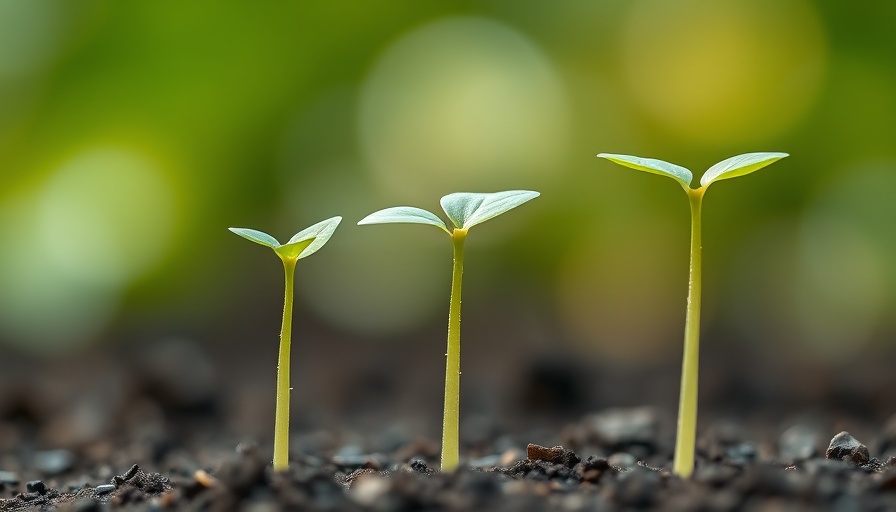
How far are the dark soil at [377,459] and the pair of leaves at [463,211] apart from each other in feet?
1.15

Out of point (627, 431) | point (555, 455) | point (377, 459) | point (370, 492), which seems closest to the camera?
point (370, 492)

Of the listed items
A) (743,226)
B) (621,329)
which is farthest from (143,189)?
(743,226)

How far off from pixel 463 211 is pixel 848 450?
2.72 ft

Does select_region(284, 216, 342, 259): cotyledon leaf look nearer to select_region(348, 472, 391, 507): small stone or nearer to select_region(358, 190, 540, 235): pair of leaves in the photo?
select_region(358, 190, 540, 235): pair of leaves

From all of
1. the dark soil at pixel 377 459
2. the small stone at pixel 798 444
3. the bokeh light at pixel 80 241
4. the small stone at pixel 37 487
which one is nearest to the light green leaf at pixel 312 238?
the dark soil at pixel 377 459

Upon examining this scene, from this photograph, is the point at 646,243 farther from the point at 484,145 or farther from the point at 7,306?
the point at 7,306

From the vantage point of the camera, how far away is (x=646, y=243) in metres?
4.75

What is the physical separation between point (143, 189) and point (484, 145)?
6.42ft

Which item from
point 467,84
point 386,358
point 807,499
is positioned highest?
point 467,84

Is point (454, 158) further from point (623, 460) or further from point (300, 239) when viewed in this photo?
point (300, 239)

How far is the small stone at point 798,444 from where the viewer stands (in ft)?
5.59

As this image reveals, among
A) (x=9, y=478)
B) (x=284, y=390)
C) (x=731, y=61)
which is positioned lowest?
(x=9, y=478)

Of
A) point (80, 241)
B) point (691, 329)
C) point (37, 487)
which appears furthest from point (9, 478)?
point (80, 241)

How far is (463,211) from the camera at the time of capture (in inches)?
47.3
